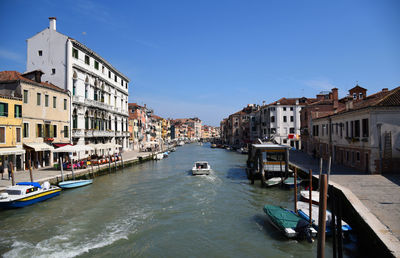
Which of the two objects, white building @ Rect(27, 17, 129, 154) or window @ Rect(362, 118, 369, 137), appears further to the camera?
white building @ Rect(27, 17, 129, 154)

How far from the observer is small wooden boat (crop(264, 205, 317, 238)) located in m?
10.1

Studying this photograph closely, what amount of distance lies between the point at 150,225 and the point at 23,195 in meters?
7.60

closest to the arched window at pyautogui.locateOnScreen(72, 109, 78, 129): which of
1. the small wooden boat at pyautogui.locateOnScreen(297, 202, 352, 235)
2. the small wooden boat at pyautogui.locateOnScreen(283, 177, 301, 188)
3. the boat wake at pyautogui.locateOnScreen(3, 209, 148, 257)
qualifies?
the boat wake at pyautogui.locateOnScreen(3, 209, 148, 257)

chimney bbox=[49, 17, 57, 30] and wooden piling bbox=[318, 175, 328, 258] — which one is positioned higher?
chimney bbox=[49, 17, 57, 30]

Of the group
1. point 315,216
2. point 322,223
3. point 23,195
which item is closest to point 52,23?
point 23,195

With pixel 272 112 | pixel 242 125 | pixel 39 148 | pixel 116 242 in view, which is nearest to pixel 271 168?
pixel 116 242

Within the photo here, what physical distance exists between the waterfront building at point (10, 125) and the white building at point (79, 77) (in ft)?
23.5

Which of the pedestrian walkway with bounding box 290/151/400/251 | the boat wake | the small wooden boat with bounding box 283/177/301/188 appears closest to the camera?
the pedestrian walkway with bounding box 290/151/400/251

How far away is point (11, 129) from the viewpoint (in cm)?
2075

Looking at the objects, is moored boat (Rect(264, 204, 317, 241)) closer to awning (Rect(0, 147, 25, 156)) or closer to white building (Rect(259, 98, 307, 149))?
awning (Rect(0, 147, 25, 156))

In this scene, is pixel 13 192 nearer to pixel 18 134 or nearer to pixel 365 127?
pixel 18 134

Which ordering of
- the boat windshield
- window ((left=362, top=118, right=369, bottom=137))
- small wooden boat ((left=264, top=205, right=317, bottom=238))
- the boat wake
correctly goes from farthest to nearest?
window ((left=362, top=118, right=369, bottom=137))
the boat windshield
small wooden boat ((left=264, top=205, right=317, bottom=238))
the boat wake

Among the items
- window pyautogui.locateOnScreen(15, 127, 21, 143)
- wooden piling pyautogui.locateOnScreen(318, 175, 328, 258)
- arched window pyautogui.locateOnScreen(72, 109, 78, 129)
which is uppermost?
arched window pyautogui.locateOnScreen(72, 109, 78, 129)

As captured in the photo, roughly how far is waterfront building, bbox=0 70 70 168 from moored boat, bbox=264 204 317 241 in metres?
20.0
